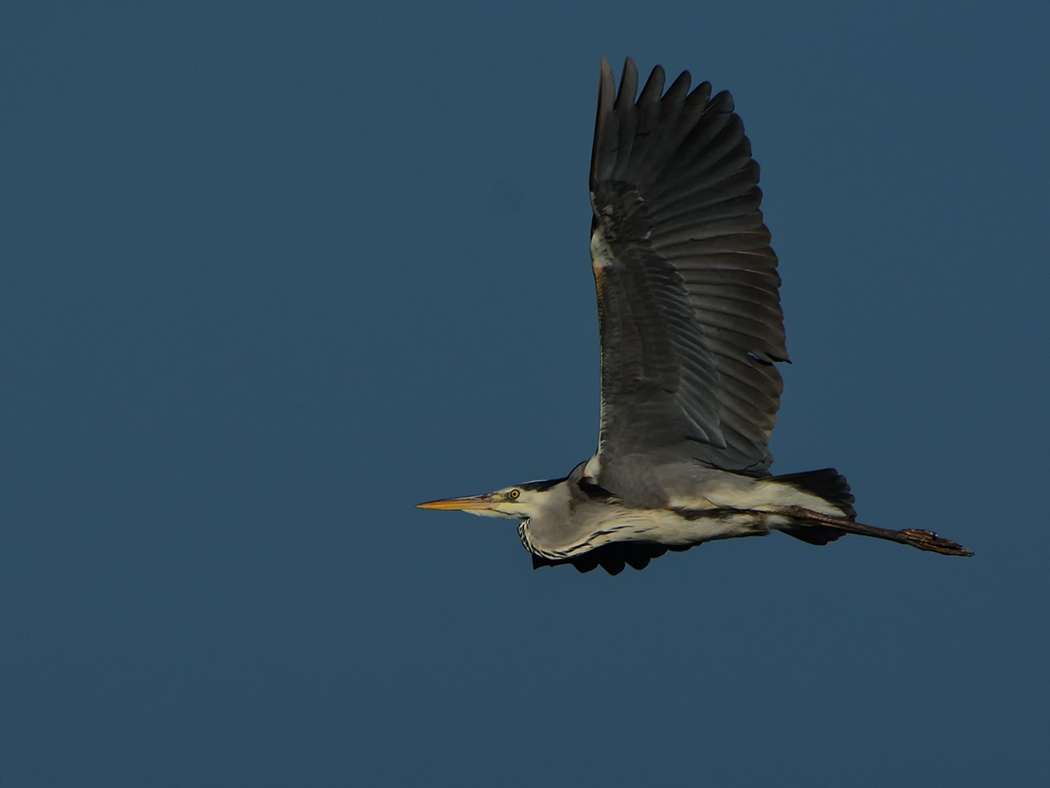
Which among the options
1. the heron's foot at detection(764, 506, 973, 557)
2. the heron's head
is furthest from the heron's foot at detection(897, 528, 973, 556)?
the heron's head

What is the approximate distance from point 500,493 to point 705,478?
1.46 meters

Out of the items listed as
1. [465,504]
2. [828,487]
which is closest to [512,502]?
[465,504]

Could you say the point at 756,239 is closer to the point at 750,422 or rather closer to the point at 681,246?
the point at 681,246

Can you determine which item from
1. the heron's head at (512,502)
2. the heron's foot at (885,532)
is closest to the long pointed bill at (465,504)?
the heron's head at (512,502)

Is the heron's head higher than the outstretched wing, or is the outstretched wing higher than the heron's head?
the outstretched wing

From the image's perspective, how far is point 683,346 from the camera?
7168mm

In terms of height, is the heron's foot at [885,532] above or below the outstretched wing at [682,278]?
below

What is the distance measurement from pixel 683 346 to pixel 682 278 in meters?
0.38

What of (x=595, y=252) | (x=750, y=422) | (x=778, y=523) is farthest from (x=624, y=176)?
(x=778, y=523)

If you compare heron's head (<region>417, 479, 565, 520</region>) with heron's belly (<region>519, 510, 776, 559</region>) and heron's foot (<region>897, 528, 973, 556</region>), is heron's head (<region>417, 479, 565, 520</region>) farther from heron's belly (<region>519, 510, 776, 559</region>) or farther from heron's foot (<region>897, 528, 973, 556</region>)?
heron's foot (<region>897, 528, 973, 556</region>)

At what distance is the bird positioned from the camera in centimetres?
684

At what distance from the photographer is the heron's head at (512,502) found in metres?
8.06

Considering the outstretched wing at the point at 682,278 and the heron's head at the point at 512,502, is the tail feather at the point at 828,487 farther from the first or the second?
the heron's head at the point at 512,502

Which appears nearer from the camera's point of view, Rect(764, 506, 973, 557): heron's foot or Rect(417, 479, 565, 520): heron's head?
Rect(764, 506, 973, 557): heron's foot
